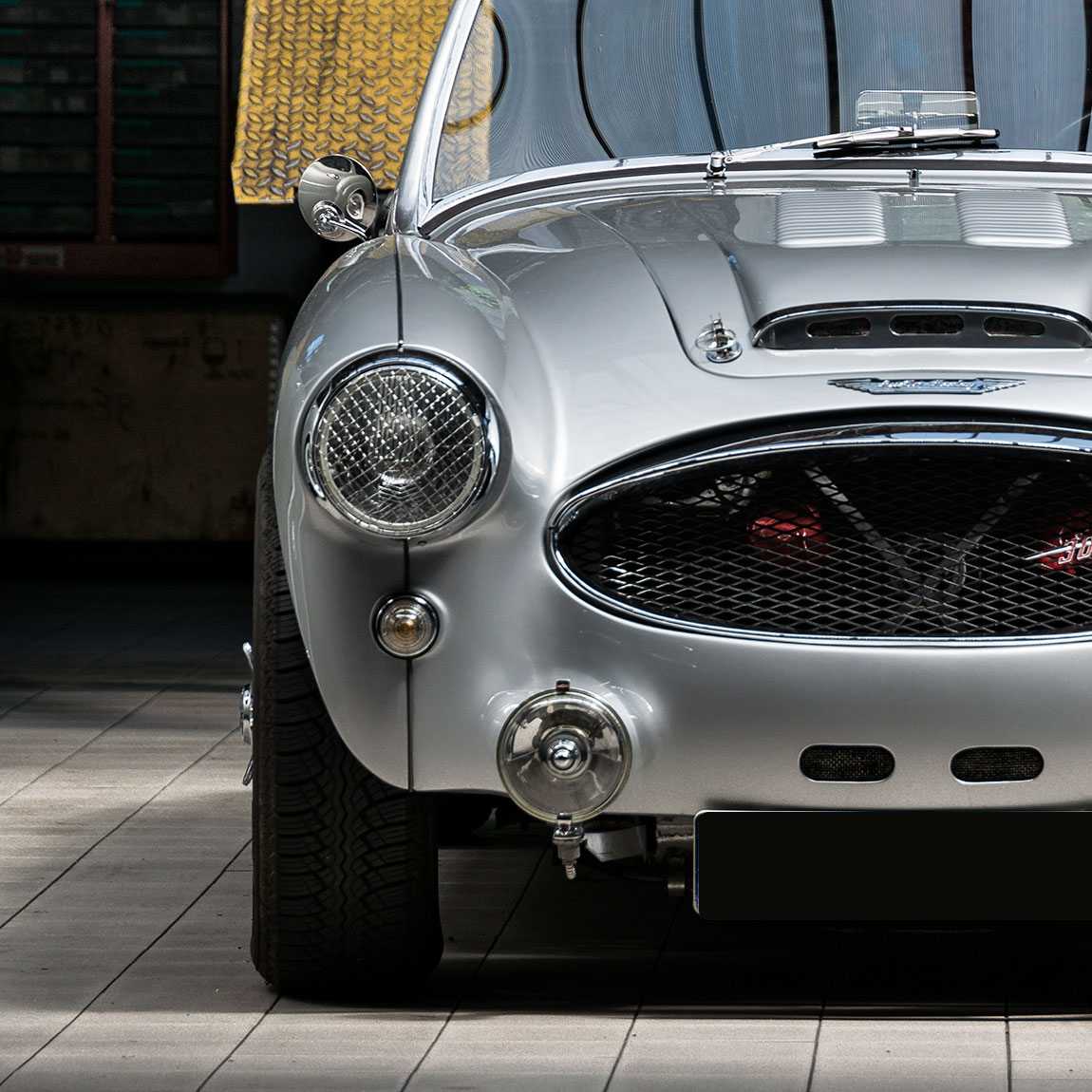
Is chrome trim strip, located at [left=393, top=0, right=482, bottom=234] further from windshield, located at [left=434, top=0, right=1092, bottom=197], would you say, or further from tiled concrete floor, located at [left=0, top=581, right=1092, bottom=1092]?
tiled concrete floor, located at [left=0, top=581, right=1092, bottom=1092]

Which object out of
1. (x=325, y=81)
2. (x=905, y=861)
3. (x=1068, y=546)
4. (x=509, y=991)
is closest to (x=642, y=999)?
(x=509, y=991)

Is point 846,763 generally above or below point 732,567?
below

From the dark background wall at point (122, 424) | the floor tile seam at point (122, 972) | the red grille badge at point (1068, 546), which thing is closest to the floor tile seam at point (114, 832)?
the floor tile seam at point (122, 972)

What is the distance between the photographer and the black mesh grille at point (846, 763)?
8.94ft

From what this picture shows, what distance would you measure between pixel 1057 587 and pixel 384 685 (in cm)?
90

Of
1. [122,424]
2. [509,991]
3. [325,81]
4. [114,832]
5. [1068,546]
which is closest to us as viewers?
[1068,546]

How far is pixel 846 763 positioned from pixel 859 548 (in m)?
0.28

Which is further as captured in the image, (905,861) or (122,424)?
(122,424)

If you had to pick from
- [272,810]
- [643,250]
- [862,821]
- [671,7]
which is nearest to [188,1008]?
[272,810]

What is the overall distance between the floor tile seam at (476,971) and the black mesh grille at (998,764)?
0.86 metres

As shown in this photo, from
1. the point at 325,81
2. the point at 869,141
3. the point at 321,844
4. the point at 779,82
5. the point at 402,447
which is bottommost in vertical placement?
the point at 321,844

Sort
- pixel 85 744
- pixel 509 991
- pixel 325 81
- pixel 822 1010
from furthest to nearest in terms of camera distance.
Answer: pixel 325 81
pixel 85 744
pixel 509 991
pixel 822 1010

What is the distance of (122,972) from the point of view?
137 inches

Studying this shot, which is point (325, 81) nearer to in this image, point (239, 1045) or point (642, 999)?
point (642, 999)
